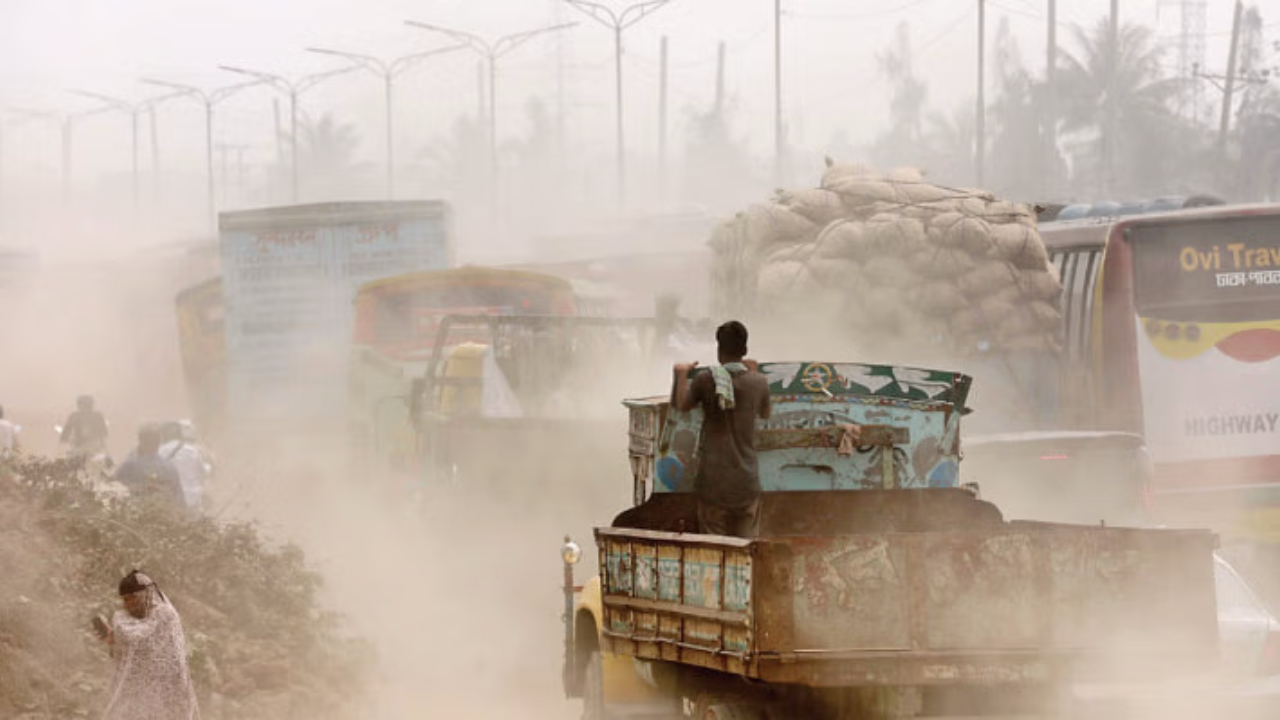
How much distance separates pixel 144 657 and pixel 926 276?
11.2 m

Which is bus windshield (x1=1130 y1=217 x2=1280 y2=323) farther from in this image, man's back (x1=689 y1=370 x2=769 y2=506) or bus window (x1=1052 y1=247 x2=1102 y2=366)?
man's back (x1=689 y1=370 x2=769 y2=506)

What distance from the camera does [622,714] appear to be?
9.34 m

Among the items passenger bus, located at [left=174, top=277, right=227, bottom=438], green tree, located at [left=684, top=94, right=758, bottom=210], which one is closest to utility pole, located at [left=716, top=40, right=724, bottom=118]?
green tree, located at [left=684, top=94, right=758, bottom=210]

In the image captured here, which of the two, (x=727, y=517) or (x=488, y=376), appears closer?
(x=727, y=517)

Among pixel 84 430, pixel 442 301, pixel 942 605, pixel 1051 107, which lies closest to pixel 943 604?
pixel 942 605

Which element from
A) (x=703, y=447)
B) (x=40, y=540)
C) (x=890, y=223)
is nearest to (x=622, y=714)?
(x=703, y=447)

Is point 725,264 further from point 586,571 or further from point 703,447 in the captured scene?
point 703,447

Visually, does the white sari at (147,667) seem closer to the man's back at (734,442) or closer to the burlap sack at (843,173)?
the man's back at (734,442)

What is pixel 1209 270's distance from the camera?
60.4 feet

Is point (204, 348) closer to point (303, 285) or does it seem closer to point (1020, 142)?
point (303, 285)

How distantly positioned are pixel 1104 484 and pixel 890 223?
4.42 metres

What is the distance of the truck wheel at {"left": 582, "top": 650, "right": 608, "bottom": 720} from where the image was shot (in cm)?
959

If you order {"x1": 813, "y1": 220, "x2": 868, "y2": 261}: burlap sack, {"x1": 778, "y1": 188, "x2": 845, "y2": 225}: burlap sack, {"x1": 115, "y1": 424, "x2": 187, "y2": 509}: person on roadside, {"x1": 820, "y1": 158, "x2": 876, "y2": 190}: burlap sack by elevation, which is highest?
{"x1": 820, "y1": 158, "x2": 876, "y2": 190}: burlap sack

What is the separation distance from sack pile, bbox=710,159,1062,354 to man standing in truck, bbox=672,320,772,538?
919 centimetres
